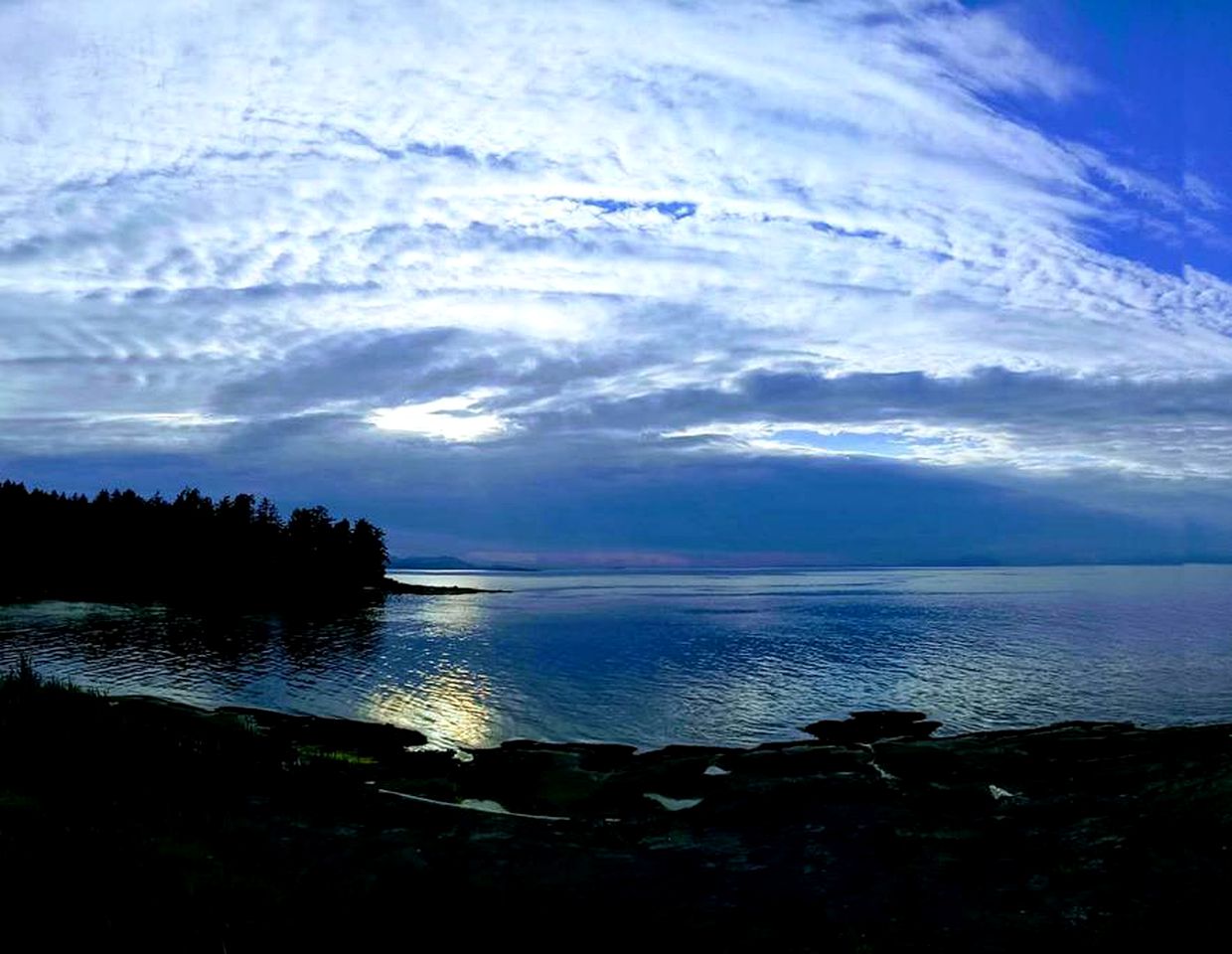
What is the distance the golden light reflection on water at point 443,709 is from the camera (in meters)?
46.8

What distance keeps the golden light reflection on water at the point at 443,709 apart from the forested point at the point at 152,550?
340 ft

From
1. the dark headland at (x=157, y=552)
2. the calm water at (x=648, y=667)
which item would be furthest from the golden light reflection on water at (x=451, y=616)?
the dark headland at (x=157, y=552)

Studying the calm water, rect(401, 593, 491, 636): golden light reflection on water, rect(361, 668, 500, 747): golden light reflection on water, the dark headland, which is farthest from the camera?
the dark headland

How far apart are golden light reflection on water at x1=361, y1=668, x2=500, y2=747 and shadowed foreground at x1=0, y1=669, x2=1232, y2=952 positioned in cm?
1307

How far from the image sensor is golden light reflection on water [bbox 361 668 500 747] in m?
46.8

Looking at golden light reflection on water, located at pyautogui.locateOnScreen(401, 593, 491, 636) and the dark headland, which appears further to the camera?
the dark headland

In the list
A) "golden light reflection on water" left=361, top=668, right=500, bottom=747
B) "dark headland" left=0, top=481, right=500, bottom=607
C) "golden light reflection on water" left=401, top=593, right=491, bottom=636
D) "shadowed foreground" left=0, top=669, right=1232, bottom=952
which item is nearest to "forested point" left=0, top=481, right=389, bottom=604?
"dark headland" left=0, top=481, right=500, bottom=607

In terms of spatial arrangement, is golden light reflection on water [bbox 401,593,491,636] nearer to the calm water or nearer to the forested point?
the calm water

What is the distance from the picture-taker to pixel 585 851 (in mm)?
20438

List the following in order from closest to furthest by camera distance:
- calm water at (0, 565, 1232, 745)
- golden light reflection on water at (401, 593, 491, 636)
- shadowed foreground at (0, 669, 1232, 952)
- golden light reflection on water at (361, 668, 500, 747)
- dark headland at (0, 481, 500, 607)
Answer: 1. shadowed foreground at (0, 669, 1232, 952)
2. golden light reflection on water at (361, 668, 500, 747)
3. calm water at (0, 565, 1232, 745)
4. golden light reflection on water at (401, 593, 491, 636)
5. dark headland at (0, 481, 500, 607)

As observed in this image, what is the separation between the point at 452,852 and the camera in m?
19.7

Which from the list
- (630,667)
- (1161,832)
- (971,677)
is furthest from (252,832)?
(971,677)

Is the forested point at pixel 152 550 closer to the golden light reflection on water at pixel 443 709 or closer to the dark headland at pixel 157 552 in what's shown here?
the dark headland at pixel 157 552

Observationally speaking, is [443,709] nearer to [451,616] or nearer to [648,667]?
[648,667]
